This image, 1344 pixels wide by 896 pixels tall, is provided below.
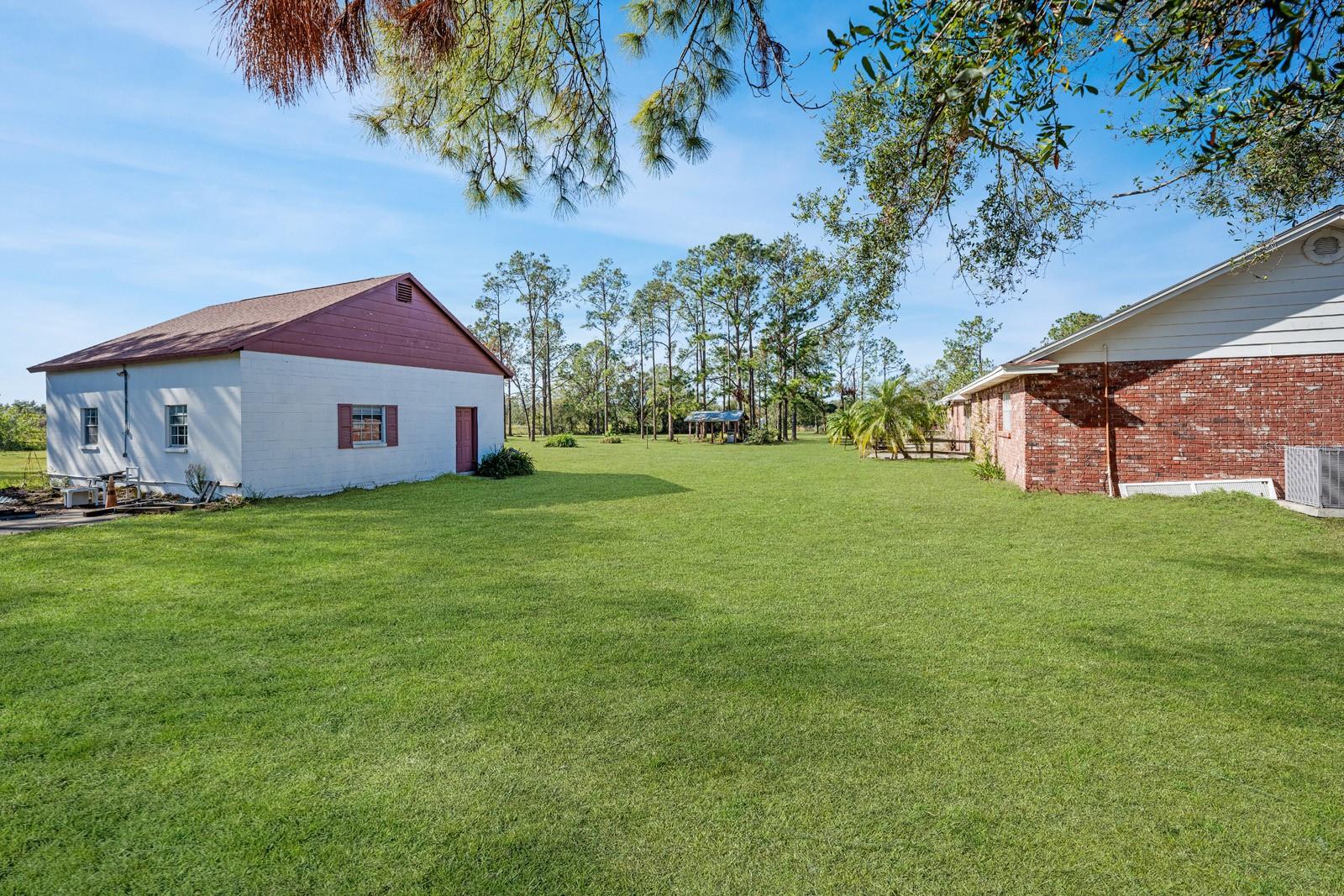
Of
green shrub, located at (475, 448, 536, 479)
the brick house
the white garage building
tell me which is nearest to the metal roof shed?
green shrub, located at (475, 448, 536, 479)

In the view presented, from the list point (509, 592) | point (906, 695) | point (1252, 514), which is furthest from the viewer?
point (1252, 514)

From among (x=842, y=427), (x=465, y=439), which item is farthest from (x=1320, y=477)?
(x=842, y=427)

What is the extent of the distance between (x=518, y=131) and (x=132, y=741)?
16.2 feet

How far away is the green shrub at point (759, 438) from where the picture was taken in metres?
43.2

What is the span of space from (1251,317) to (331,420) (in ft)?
59.9

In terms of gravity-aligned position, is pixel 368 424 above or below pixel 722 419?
below

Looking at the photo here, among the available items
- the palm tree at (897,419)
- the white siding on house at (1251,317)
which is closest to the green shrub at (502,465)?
the palm tree at (897,419)

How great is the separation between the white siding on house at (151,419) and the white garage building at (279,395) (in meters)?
0.03

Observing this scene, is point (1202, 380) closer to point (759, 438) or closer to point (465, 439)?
point (465, 439)

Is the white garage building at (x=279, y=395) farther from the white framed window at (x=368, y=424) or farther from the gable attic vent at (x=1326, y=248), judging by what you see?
the gable attic vent at (x=1326, y=248)

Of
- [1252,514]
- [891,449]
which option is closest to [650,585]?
[1252,514]

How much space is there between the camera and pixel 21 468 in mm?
18859

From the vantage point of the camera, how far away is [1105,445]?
1241cm

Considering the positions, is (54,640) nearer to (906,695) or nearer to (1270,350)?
(906,695)
